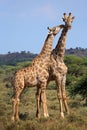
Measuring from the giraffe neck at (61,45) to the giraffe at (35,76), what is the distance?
20 centimetres

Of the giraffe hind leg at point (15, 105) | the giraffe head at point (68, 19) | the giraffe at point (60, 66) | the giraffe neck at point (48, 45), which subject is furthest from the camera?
the giraffe head at point (68, 19)

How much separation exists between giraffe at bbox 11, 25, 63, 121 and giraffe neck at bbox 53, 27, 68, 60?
0.20 m

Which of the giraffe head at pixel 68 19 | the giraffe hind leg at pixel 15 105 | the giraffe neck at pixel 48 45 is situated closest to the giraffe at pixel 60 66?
the giraffe head at pixel 68 19

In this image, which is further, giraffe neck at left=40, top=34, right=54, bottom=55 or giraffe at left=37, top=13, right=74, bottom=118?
giraffe neck at left=40, top=34, right=54, bottom=55

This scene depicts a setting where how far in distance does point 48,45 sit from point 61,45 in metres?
0.37

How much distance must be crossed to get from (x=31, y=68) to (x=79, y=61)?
41.4 metres

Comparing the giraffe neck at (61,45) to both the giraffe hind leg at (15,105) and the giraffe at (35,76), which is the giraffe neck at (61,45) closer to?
the giraffe at (35,76)

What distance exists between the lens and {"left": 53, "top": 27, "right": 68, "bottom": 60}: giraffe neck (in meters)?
13.2

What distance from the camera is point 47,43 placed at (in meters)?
13.3

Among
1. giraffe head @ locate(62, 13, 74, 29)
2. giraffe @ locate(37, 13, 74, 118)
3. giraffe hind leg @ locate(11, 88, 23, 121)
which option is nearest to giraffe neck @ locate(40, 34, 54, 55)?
giraffe @ locate(37, 13, 74, 118)

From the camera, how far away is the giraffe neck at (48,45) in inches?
519

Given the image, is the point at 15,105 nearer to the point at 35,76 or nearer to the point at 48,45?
the point at 35,76

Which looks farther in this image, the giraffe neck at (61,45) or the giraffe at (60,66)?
the giraffe neck at (61,45)

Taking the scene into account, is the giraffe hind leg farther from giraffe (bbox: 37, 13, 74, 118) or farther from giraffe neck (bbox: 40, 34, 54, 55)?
giraffe neck (bbox: 40, 34, 54, 55)
